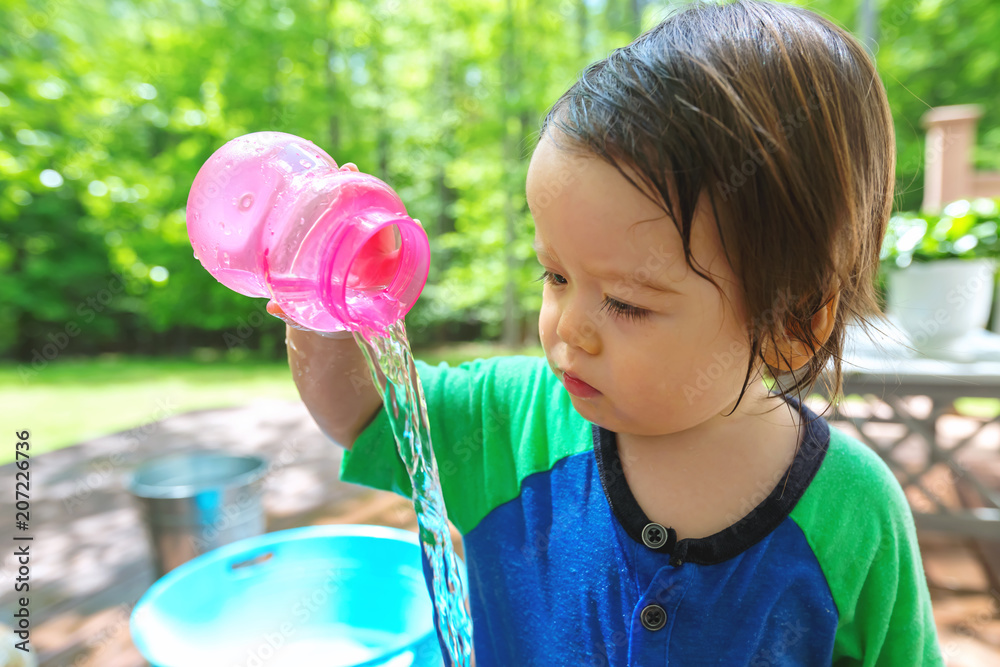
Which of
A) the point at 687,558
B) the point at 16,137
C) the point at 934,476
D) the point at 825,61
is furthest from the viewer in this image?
the point at 934,476

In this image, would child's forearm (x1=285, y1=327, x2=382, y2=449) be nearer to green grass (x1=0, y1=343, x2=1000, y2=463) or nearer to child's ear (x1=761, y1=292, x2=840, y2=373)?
child's ear (x1=761, y1=292, x2=840, y2=373)

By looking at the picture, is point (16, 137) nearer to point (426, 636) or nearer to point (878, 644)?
point (426, 636)

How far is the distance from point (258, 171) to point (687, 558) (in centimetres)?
67

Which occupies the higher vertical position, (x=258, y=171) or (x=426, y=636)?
(x=258, y=171)

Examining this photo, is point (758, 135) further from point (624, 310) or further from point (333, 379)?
point (333, 379)

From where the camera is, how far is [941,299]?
2262mm

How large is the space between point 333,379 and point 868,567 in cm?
68

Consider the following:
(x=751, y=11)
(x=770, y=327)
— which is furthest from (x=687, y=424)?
(x=751, y=11)

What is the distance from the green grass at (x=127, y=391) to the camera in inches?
201

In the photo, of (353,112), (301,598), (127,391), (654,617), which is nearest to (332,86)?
(353,112)

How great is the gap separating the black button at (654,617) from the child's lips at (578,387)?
0.26 metres

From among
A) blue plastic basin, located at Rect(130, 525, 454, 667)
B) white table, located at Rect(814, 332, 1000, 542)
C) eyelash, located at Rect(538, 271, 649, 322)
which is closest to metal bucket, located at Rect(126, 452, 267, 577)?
blue plastic basin, located at Rect(130, 525, 454, 667)

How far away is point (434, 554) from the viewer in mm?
825

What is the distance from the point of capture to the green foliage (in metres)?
6.50
